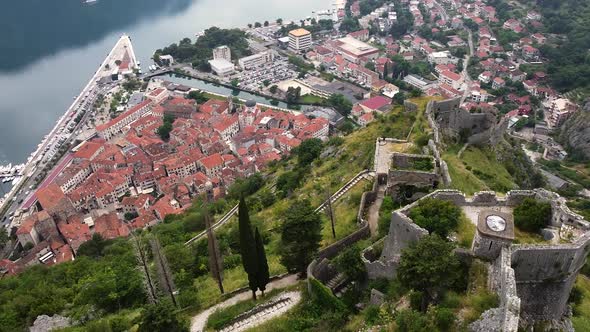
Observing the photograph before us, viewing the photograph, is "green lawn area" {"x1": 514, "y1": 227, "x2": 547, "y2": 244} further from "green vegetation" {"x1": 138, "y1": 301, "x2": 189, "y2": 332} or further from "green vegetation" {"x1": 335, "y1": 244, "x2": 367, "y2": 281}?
"green vegetation" {"x1": 138, "y1": 301, "x2": 189, "y2": 332}

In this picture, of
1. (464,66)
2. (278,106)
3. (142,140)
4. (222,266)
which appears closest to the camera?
(222,266)

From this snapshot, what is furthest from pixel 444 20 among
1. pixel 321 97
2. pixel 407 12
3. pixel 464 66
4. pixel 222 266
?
pixel 222 266

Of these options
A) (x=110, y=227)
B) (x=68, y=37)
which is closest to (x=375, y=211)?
(x=110, y=227)

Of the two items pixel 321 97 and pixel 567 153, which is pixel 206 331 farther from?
pixel 321 97

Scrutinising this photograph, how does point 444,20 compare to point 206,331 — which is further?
point 444,20

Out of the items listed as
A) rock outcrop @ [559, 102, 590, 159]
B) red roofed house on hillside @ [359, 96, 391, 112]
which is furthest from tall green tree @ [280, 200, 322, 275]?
rock outcrop @ [559, 102, 590, 159]

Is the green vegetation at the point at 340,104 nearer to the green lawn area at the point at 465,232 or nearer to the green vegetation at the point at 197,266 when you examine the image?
the green vegetation at the point at 197,266

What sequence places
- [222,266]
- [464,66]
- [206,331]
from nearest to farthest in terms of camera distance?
[206,331] → [222,266] → [464,66]
